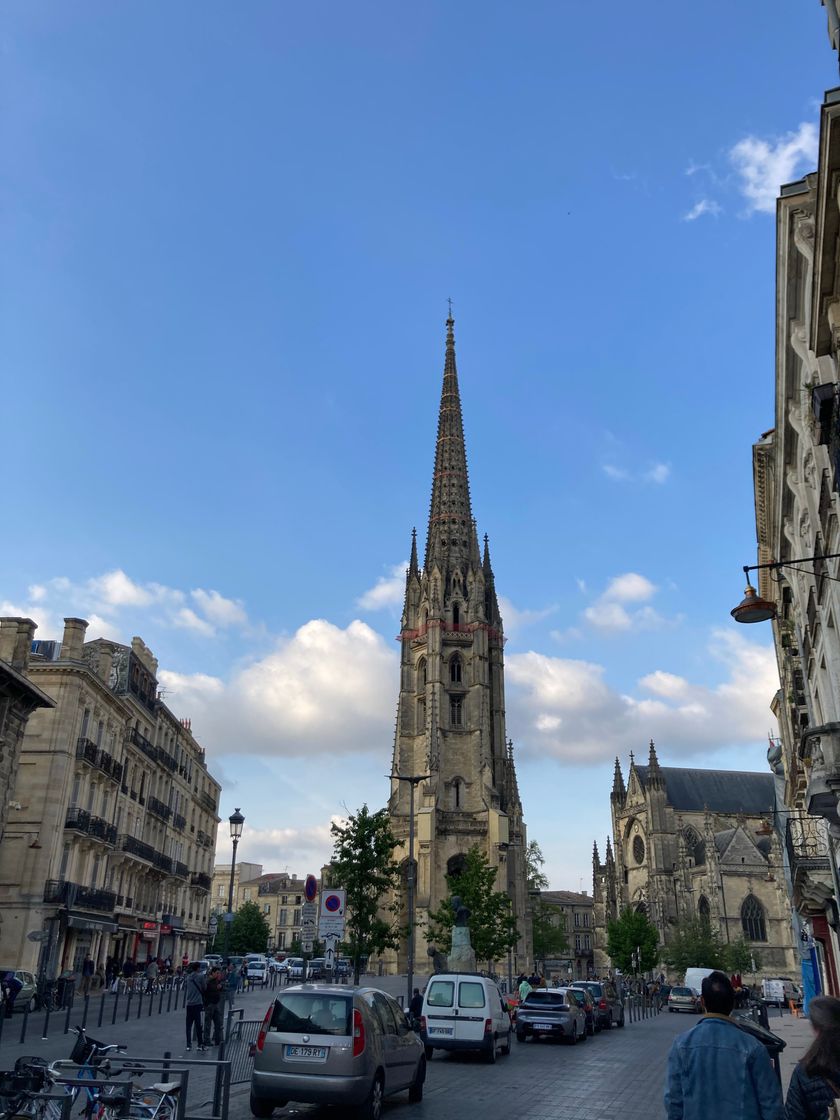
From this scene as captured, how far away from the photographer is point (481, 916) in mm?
53594

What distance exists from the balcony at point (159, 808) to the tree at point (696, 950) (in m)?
42.8

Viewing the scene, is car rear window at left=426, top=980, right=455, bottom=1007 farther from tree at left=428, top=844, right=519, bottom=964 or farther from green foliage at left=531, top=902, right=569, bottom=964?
green foliage at left=531, top=902, right=569, bottom=964

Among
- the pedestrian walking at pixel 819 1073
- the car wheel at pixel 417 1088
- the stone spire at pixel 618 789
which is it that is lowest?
the car wheel at pixel 417 1088

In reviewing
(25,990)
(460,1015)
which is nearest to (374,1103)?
(460,1015)

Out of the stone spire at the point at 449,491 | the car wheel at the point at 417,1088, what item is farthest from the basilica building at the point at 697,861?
the car wheel at the point at 417,1088

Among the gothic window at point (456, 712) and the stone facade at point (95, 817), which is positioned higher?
the gothic window at point (456, 712)

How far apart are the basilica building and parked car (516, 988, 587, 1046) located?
1931 inches

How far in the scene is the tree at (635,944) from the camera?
74.2m

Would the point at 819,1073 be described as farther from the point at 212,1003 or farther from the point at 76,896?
the point at 76,896

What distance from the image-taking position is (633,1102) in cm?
1295

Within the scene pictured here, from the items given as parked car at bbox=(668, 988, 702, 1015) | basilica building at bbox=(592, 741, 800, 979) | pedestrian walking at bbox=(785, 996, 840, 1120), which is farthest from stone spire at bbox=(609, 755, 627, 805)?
pedestrian walking at bbox=(785, 996, 840, 1120)

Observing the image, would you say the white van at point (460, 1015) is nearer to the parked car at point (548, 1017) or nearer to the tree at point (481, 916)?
the parked car at point (548, 1017)

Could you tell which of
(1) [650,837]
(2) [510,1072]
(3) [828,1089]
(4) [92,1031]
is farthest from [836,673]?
(1) [650,837]

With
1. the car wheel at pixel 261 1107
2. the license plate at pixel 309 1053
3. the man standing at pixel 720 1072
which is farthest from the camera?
the car wheel at pixel 261 1107
